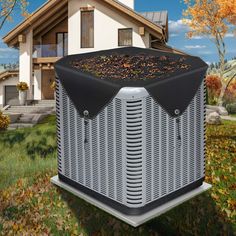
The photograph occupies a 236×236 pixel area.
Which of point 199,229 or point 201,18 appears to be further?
point 201,18

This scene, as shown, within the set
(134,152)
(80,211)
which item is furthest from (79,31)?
(134,152)

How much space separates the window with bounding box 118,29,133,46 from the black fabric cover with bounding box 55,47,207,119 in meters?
13.2

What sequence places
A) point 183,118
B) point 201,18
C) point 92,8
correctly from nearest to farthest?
1. point 183,118
2. point 92,8
3. point 201,18

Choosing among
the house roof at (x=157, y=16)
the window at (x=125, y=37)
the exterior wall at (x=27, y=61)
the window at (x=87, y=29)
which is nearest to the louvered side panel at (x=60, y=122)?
the window at (x=125, y=37)

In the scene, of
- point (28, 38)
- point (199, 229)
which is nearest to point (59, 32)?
point (28, 38)

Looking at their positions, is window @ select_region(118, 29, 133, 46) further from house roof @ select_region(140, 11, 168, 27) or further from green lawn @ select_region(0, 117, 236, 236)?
green lawn @ select_region(0, 117, 236, 236)

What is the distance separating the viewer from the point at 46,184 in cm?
470

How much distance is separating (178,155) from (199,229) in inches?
55.7

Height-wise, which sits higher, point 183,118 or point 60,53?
point 60,53

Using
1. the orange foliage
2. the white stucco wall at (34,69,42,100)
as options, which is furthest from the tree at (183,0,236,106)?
the white stucco wall at (34,69,42,100)

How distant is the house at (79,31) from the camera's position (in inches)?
609

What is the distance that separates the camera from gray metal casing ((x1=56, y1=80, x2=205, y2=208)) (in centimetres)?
240

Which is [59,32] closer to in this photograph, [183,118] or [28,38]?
[28,38]

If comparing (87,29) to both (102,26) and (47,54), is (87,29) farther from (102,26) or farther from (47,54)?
(47,54)
